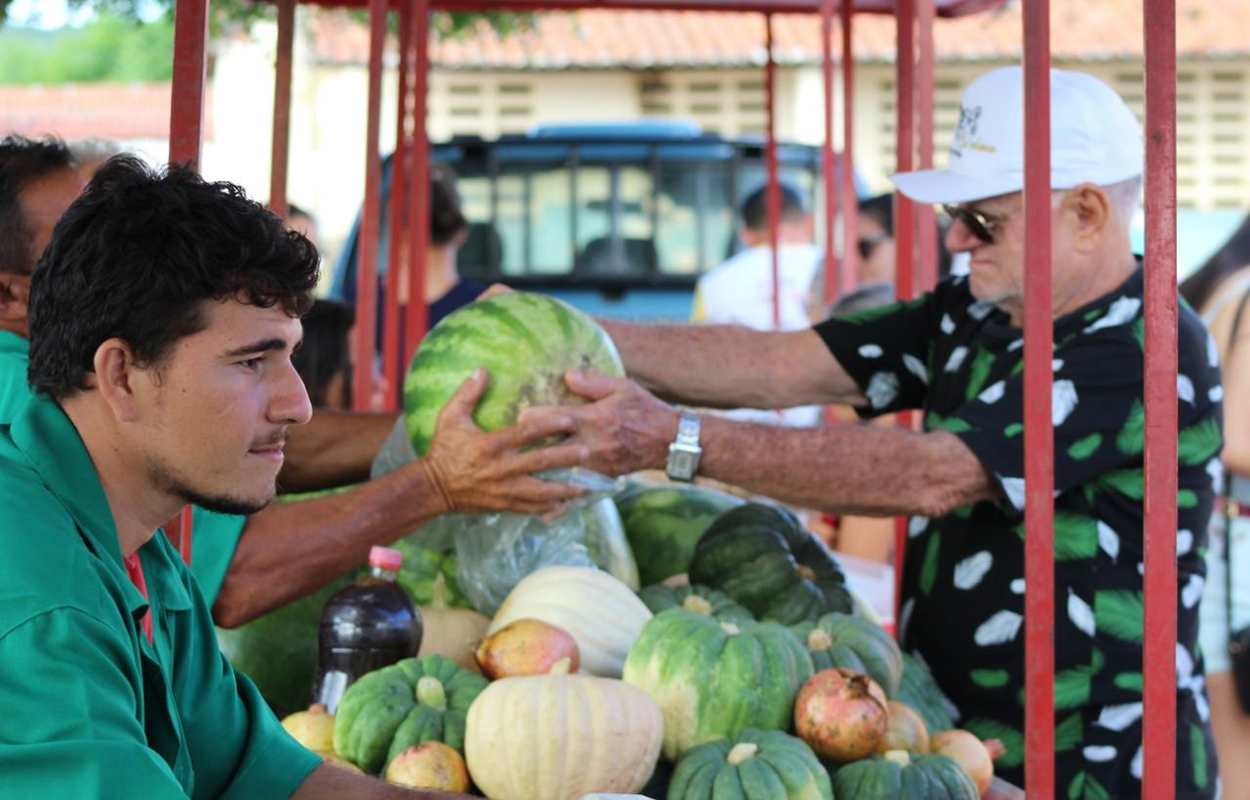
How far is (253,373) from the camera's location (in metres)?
1.64

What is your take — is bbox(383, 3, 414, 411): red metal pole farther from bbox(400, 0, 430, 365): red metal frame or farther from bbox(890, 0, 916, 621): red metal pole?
bbox(890, 0, 916, 621): red metal pole

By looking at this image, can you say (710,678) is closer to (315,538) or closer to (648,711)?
(648,711)

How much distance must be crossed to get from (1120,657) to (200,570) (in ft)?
5.47

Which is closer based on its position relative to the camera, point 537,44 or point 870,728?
point 870,728

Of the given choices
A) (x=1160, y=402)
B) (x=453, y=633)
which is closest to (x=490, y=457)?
(x=453, y=633)

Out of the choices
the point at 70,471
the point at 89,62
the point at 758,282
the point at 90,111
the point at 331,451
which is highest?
the point at 89,62

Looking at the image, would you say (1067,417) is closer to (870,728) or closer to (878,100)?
(870,728)

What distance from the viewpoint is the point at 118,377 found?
5.13 ft

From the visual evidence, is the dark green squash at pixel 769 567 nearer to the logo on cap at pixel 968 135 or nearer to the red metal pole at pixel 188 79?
the logo on cap at pixel 968 135

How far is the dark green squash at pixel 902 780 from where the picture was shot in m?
2.25

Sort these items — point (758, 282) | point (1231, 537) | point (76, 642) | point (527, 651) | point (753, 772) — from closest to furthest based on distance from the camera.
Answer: point (76, 642) → point (753, 772) → point (527, 651) → point (1231, 537) → point (758, 282)

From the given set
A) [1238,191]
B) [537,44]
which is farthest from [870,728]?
[1238,191]

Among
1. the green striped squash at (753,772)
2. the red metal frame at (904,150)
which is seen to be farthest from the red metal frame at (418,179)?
the green striped squash at (753,772)

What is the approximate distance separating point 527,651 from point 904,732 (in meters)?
0.62
